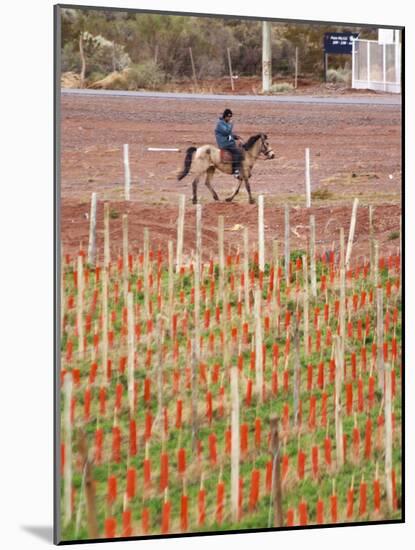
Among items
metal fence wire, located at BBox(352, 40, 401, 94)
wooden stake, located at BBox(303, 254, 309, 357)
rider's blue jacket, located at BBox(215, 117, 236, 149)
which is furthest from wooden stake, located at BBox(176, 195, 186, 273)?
metal fence wire, located at BBox(352, 40, 401, 94)

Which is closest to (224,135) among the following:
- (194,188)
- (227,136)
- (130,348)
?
(227,136)

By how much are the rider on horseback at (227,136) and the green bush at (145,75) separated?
41 centimetres

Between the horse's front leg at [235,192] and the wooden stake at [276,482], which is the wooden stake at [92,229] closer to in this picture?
the horse's front leg at [235,192]

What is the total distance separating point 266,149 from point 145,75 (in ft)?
2.65

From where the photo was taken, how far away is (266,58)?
27.9 feet

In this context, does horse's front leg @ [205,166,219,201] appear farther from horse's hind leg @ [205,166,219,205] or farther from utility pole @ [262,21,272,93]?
utility pole @ [262,21,272,93]

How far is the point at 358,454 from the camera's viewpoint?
8.56m

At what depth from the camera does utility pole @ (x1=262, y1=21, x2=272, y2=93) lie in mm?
8469

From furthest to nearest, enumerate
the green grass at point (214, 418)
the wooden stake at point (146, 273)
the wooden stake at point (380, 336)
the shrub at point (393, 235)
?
the shrub at point (393, 235), the wooden stake at point (380, 336), the wooden stake at point (146, 273), the green grass at point (214, 418)

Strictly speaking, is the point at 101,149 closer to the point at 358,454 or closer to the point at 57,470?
the point at 57,470

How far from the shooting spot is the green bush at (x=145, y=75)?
8.21 meters

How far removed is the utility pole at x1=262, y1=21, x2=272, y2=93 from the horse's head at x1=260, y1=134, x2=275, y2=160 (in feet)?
0.88

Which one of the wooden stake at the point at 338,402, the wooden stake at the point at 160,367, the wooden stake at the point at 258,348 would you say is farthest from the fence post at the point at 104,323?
the wooden stake at the point at 338,402

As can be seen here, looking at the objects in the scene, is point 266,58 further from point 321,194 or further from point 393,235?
point 393,235
